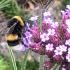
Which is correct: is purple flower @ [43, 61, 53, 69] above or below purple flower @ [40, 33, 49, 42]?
below

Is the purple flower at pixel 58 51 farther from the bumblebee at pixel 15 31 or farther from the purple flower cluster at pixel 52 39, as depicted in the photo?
the bumblebee at pixel 15 31

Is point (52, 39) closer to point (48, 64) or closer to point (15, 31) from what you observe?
point (48, 64)

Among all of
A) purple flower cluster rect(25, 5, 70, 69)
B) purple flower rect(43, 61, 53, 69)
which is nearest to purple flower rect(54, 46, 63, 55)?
purple flower cluster rect(25, 5, 70, 69)

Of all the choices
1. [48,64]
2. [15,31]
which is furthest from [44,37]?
[15,31]

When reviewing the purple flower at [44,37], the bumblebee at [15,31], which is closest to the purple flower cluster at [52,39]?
the purple flower at [44,37]

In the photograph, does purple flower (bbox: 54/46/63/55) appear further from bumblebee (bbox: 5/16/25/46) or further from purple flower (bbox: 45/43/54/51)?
bumblebee (bbox: 5/16/25/46)

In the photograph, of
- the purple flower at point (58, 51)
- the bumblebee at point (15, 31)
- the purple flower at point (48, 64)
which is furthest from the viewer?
the bumblebee at point (15, 31)

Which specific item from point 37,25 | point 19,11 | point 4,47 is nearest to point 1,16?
point 19,11
